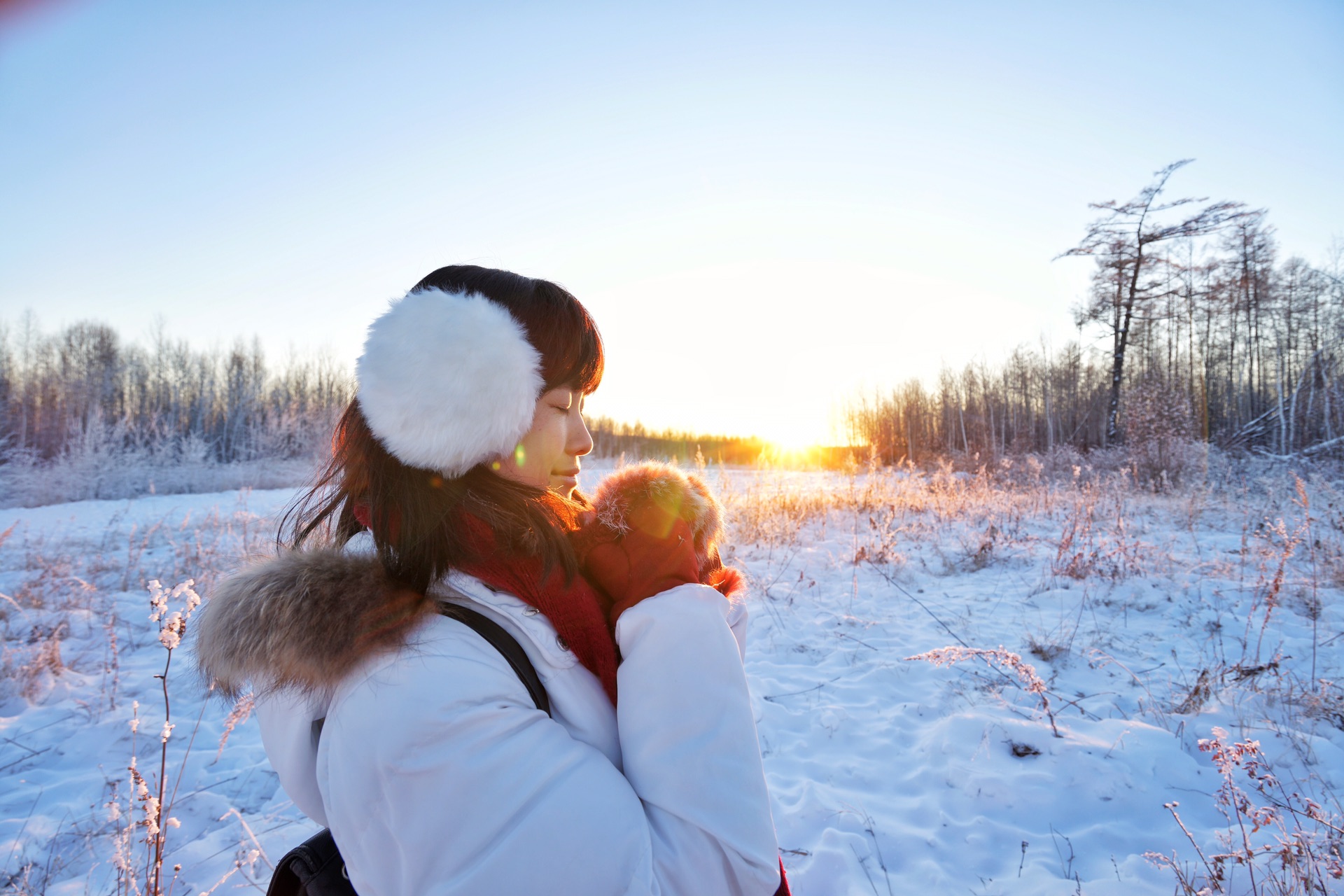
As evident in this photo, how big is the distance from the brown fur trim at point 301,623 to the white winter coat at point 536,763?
3 centimetres

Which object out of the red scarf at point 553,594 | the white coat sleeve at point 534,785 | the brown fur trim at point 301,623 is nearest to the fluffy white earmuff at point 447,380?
the red scarf at point 553,594

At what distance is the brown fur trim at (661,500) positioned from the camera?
1.12 m

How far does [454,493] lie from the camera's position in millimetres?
1037

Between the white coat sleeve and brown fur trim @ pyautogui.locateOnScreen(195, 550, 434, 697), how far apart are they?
0.06 meters

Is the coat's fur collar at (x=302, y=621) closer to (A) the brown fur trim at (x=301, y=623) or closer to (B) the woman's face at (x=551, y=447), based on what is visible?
(A) the brown fur trim at (x=301, y=623)

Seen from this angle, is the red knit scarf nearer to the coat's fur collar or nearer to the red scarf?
the red scarf

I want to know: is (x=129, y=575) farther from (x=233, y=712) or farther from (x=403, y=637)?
(x=403, y=637)

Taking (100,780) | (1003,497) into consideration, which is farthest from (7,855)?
(1003,497)

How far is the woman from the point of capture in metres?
0.72

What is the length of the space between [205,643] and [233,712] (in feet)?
4.11

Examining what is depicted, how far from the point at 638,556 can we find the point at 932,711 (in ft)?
9.20

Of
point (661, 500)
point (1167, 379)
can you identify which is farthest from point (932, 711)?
point (1167, 379)

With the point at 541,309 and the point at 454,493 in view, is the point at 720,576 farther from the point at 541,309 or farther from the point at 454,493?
the point at 541,309

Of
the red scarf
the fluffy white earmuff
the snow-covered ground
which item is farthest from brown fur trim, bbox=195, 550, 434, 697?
the snow-covered ground
